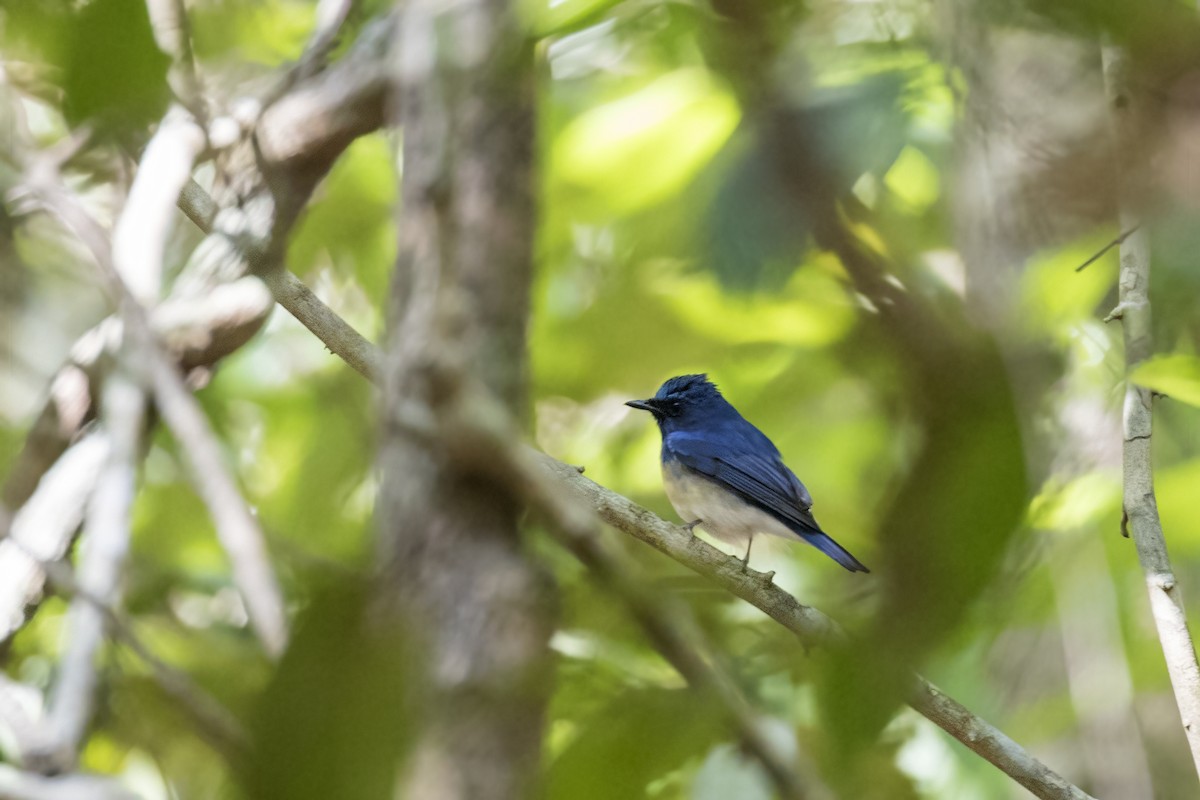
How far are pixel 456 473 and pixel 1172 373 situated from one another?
57cm

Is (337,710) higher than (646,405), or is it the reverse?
(337,710)

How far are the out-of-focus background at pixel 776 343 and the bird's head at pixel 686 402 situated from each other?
1.27m

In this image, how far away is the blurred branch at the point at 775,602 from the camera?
0.74 metres

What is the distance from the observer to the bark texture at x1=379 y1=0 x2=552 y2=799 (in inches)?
16.1

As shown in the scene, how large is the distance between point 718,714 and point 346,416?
340 mm

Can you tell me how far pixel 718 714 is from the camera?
1.32ft

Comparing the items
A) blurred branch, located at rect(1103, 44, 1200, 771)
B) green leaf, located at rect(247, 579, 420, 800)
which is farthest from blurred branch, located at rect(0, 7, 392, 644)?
blurred branch, located at rect(1103, 44, 1200, 771)

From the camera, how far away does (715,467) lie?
3.17 m

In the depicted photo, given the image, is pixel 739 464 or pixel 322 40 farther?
pixel 739 464

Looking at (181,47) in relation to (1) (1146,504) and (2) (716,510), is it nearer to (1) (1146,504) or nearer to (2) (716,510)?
(1) (1146,504)

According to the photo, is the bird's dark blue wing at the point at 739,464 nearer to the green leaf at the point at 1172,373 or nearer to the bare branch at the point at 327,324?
the bare branch at the point at 327,324

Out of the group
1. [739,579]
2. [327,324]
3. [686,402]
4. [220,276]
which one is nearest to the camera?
[220,276]

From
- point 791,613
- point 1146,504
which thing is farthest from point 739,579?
point 791,613

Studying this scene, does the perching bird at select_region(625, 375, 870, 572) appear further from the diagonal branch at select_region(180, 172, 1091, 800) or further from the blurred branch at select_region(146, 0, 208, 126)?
the blurred branch at select_region(146, 0, 208, 126)
